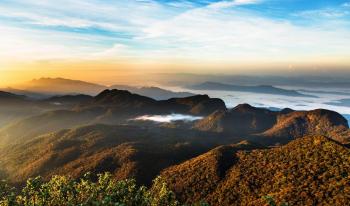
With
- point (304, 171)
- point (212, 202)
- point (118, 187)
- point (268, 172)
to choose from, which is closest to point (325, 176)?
point (304, 171)

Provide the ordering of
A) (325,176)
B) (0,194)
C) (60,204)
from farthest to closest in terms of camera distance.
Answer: (325,176) < (60,204) < (0,194)

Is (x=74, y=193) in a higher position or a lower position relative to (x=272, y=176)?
higher

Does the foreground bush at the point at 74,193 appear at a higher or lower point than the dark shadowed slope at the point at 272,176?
higher

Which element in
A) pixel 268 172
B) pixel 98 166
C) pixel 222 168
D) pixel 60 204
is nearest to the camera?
pixel 60 204

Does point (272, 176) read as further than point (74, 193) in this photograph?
Yes

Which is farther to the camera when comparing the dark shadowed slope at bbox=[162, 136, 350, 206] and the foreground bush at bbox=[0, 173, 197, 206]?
the dark shadowed slope at bbox=[162, 136, 350, 206]

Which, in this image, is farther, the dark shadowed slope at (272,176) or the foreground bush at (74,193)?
the dark shadowed slope at (272,176)

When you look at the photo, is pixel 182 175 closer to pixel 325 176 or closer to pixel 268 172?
pixel 268 172

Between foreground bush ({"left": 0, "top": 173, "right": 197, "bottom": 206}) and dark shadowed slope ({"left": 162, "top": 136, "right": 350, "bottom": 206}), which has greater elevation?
foreground bush ({"left": 0, "top": 173, "right": 197, "bottom": 206})
